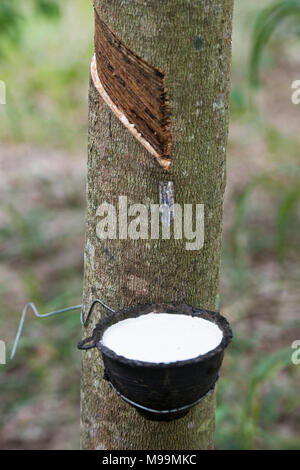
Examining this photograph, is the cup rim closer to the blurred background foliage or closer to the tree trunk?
the tree trunk

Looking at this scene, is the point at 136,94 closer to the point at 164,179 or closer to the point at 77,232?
the point at 164,179

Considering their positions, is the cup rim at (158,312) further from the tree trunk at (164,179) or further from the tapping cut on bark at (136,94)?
the tapping cut on bark at (136,94)

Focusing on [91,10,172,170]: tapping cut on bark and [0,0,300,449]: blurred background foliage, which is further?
[0,0,300,449]: blurred background foliage

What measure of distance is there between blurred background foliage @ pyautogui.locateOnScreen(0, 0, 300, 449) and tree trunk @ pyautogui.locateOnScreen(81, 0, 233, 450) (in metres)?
0.67

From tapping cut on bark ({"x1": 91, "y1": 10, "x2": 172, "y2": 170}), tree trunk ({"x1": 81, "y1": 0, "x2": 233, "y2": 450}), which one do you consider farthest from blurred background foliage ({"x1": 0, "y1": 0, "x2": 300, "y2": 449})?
tapping cut on bark ({"x1": 91, "y1": 10, "x2": 172, "y2": 170})

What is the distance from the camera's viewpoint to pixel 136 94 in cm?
103

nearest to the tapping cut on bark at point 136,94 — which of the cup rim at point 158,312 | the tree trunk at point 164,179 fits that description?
the tree trunk at point 164,179

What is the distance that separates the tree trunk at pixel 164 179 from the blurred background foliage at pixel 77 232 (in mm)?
666

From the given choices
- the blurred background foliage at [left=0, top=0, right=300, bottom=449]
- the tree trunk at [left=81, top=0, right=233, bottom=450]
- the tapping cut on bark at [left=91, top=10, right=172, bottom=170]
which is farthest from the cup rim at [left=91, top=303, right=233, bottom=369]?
the blurred background foliage at [left=0, top=0, right=300, bottom=449]

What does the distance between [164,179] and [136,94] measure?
17 cm

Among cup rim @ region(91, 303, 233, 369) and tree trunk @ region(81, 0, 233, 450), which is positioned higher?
tree trunk @ region(81, 0, 233, 450)

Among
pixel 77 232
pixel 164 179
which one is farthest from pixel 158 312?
pixel 77 232

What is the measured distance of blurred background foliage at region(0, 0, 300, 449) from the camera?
2258mm

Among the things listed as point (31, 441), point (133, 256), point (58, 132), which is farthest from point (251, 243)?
point (133, 256)
